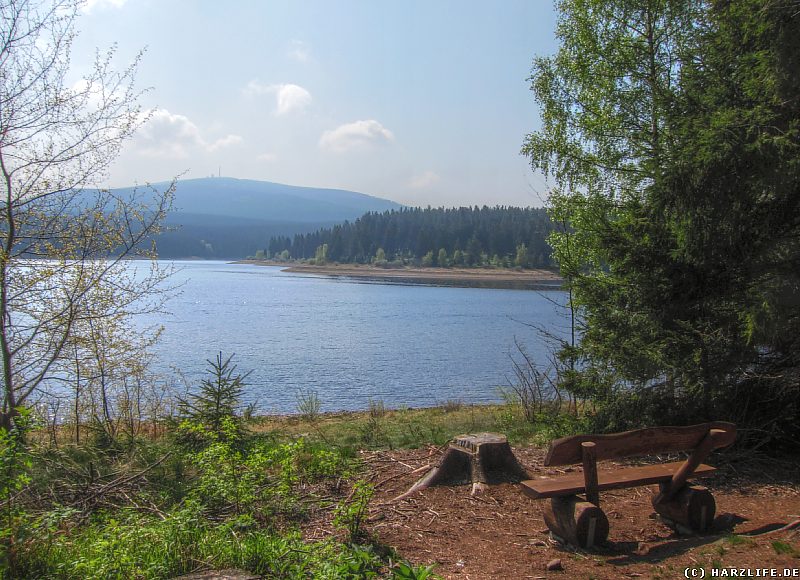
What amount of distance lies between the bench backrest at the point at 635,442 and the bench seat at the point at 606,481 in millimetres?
239

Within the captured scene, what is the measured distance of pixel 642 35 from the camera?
10633mm

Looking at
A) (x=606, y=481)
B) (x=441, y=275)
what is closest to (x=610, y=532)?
(x=606, y=481)

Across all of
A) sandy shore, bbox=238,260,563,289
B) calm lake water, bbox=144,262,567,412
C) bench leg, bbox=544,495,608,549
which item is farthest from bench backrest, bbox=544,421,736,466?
sandy shore, bbox=238,260,563,289

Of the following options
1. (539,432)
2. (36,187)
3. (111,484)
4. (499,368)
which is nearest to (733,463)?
(539,432)

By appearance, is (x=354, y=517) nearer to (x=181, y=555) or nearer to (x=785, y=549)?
(x=181, y=555)

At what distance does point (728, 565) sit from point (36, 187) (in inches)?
308

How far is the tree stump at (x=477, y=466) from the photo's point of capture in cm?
616

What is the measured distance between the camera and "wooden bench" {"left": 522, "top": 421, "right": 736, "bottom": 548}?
4.62 m

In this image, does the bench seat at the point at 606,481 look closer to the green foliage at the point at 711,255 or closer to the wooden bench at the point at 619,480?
the wooden bench at the point at 619,480

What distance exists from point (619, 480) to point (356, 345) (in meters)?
27.4

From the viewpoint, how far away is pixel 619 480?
499 centimetres

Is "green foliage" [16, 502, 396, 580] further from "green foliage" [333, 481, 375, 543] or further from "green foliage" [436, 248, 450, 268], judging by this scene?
"green foliage" [436, 248, 450, 268]

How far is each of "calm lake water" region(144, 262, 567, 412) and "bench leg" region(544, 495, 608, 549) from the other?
541cm

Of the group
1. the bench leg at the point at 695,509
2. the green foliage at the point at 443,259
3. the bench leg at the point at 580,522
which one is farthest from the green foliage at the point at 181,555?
the green foliage at the point at 443,259
